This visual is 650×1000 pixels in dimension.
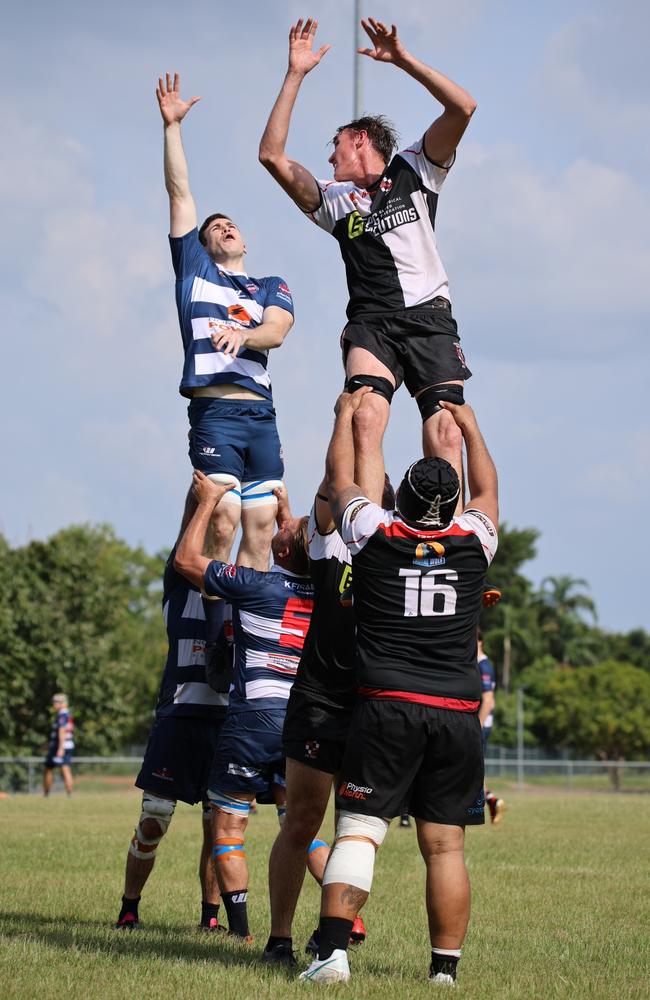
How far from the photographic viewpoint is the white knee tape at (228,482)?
8.68 m

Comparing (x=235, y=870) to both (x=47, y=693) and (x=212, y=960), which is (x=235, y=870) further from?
(x=47, y=693)

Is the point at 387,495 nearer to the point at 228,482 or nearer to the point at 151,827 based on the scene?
the point at 228,482

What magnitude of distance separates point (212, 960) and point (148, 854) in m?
1.72

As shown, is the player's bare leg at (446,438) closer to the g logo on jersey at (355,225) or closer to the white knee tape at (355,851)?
the g logo on jersey at (355,225)

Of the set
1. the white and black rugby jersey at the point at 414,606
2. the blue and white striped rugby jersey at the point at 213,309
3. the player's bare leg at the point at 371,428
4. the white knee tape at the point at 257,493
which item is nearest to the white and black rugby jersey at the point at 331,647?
the player's bare leg at the point at 371,428

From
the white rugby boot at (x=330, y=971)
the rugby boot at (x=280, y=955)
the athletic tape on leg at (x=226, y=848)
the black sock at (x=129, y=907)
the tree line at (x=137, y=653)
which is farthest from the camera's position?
the tree line at (x=137, y=653)

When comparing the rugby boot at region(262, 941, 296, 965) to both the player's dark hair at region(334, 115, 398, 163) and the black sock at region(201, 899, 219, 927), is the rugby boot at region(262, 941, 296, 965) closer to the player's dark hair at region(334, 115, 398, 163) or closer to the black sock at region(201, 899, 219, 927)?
the black sock at region(201, 899, 219, 927)

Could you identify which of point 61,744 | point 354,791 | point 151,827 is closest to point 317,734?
point 354,791

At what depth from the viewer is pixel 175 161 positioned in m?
9.07

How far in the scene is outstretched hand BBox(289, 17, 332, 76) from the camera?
725 centimetres

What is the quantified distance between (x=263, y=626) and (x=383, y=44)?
3.41m

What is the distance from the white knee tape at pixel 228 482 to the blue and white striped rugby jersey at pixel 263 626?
4.59 feet

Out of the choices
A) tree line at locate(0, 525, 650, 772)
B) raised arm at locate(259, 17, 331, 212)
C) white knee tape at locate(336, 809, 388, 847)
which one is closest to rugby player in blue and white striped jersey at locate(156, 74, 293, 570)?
raised arm at locate(259, 17, 331, 212)

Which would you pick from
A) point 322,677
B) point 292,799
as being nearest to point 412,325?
point 322,677
